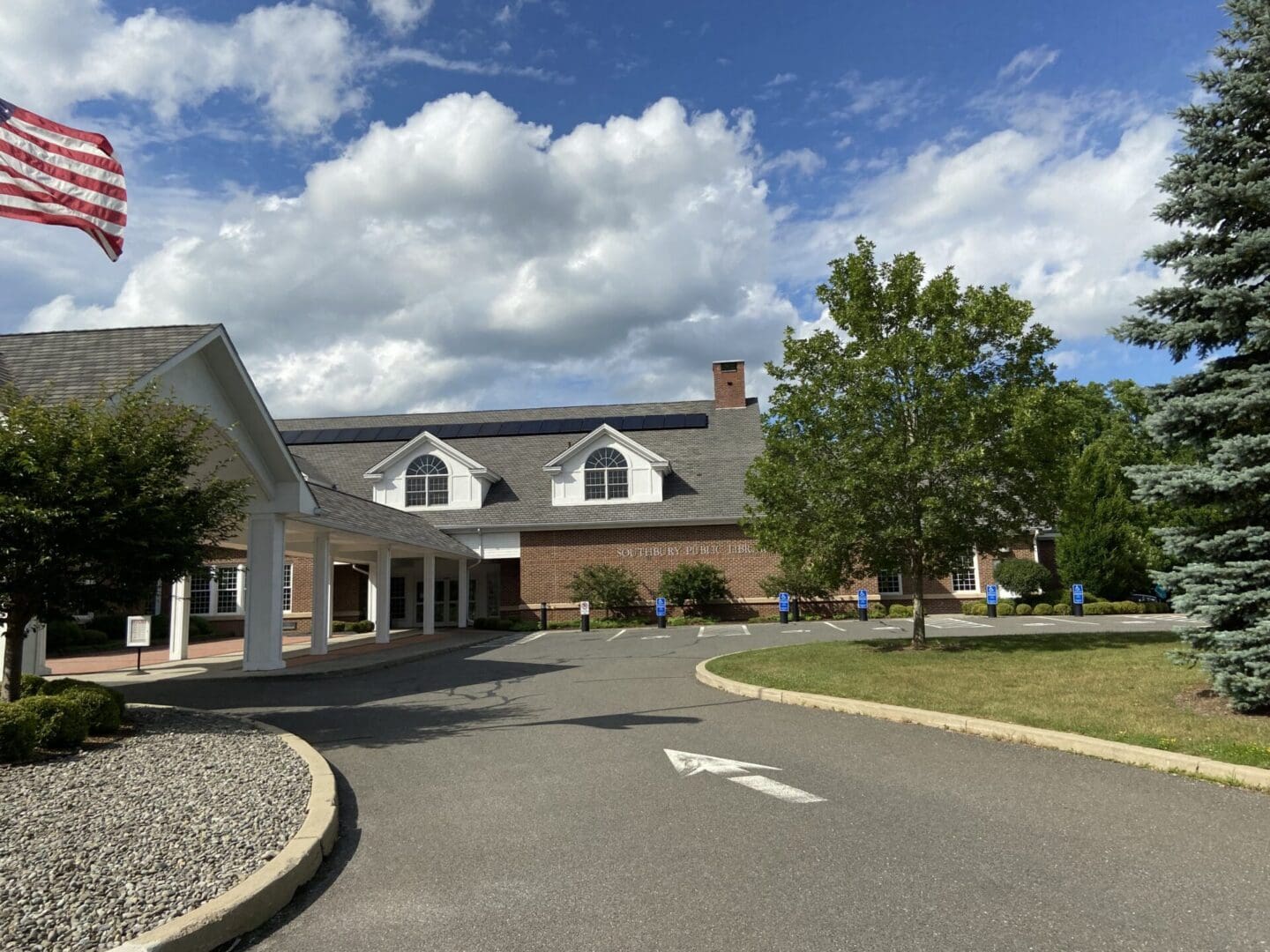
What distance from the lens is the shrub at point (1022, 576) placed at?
31.2 meters

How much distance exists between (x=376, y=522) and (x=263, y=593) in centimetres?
599

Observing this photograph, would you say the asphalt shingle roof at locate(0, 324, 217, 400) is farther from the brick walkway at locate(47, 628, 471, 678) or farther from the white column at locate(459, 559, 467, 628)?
the white column at locate(459, 559, 467, 628)

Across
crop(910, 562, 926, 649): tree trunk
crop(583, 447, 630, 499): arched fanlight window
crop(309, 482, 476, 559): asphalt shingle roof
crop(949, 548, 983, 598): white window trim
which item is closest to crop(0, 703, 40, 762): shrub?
crop(309, 482, 476, 559): asphalt shingle roof

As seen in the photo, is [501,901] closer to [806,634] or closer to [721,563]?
[806,634]

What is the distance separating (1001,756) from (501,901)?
5182 millimetres

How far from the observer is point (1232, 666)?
9359 millimetres

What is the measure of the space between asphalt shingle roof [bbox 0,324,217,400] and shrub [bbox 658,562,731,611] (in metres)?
19.7

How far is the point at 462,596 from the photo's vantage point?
1254 inches

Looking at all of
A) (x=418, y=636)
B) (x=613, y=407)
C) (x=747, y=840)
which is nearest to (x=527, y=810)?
(x=747, y=840)

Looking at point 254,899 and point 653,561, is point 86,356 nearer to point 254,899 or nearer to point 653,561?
point 254,899

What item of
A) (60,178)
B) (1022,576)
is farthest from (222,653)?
(1022,576)

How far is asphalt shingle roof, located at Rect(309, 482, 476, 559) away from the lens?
61.9ft

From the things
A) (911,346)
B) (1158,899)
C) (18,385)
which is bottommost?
(1158,899)

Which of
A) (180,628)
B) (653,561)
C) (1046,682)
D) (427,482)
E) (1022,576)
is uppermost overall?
(427,482)
